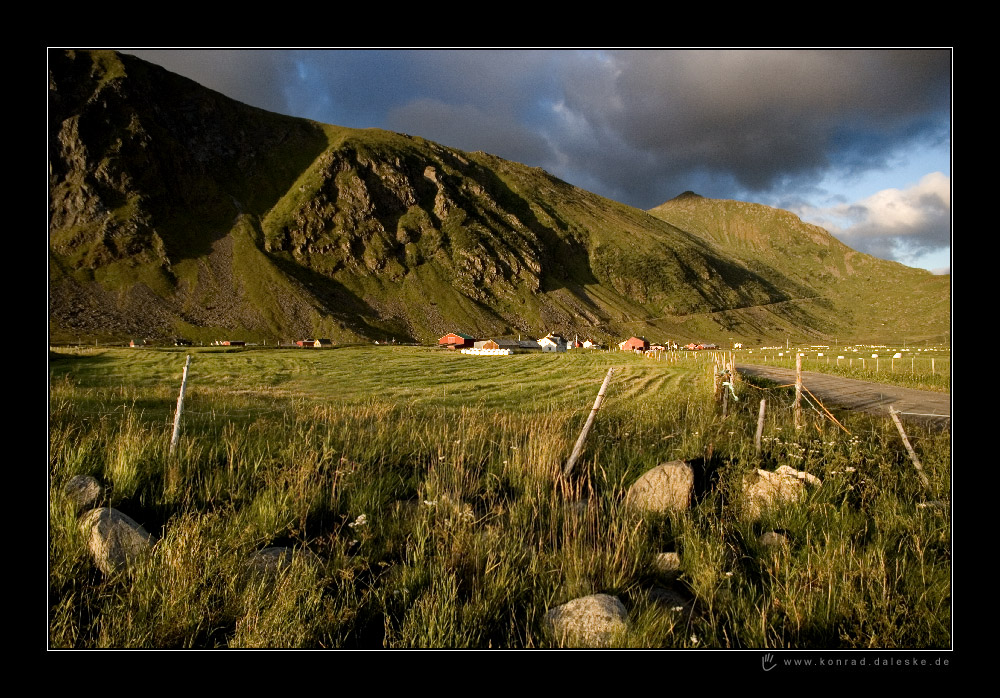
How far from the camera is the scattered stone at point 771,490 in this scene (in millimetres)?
5160

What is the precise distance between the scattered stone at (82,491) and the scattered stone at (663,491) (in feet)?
18.1

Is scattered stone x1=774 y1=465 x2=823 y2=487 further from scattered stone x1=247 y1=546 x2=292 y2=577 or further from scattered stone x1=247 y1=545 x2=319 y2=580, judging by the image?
scattered stone x1=247 y1=546 x2=292 y2=577

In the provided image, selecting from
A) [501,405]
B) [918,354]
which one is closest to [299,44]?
[501,405]

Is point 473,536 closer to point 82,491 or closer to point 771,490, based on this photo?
point 771,490

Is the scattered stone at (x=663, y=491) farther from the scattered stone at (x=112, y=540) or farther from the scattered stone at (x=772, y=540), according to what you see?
the scattered stone at (x=112, y=540)

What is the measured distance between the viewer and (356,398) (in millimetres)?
11172

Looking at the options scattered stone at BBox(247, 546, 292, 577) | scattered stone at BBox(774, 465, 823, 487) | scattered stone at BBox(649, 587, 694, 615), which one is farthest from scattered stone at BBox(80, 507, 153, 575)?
scattered stone at BBox(774, 465, 823, 487)

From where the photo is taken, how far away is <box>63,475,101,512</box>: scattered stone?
4367 mm

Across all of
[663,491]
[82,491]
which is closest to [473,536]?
[663,491]

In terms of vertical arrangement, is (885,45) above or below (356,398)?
above

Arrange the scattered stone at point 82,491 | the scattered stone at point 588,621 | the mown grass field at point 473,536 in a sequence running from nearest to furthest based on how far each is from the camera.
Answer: the scattered stone at point 588,621
the mown grass field at point 473,536
the scattered stone at point 82,491

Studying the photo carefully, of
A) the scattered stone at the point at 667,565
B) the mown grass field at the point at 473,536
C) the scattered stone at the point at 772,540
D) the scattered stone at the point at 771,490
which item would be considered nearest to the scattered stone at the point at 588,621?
the mown grass field at the point at 473,536
